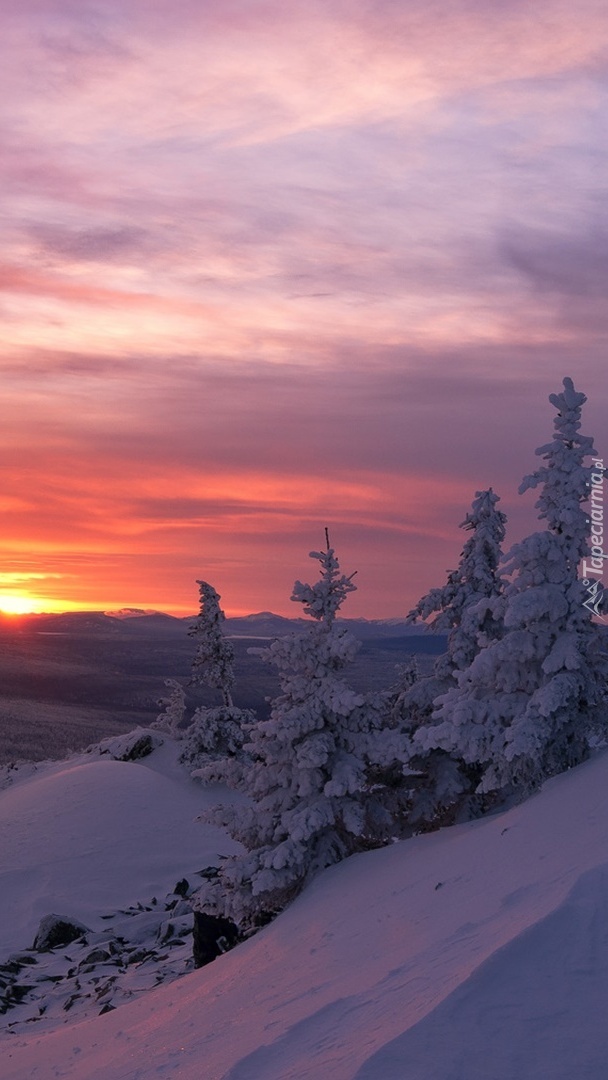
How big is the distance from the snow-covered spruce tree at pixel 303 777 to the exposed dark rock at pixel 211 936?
0.40 metres

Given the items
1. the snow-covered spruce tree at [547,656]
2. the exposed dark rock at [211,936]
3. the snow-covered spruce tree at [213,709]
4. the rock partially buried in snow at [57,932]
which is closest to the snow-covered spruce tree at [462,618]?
the snow-covered spruce tree at [547,656]

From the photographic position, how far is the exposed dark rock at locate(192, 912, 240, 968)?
2095cm

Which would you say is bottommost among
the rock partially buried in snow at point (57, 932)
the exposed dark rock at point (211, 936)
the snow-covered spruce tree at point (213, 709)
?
the rock partially buried in snow at point (57, 932)

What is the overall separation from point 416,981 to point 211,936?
11777 mm

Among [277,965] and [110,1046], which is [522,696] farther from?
[110,1046]

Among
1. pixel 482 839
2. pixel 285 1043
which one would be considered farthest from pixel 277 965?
pixel 285 1043

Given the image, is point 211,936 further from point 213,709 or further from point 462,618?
point 213,709

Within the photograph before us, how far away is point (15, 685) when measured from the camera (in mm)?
157500

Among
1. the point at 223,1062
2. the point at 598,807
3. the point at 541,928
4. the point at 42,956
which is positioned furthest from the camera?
the point at 42,956

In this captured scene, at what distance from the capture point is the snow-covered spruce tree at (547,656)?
19.2 metres

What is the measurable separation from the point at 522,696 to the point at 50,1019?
12.1 m

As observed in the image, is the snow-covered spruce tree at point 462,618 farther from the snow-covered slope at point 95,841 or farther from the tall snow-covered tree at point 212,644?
the tall snow-covered tree at point 212,644

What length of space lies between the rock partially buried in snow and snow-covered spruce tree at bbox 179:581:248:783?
59.1 feet

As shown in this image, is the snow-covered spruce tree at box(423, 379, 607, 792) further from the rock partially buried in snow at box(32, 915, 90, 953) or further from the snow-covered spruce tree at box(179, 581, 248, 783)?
the snow-covered spruce tree at box(179, 581, 248, 783)
